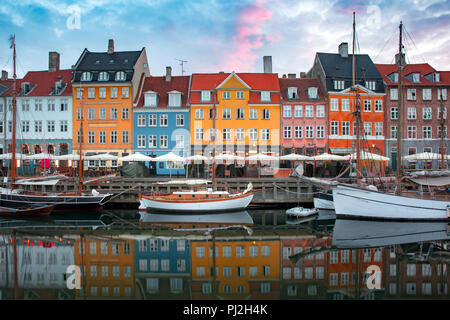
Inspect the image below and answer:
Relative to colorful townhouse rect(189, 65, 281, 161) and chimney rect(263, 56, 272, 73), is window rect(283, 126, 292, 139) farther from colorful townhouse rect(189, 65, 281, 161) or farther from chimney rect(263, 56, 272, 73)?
chimney rect(263, 56, 272, 73)

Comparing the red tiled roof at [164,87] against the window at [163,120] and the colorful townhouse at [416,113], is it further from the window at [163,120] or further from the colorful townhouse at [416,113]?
the colorful townhouse at [416,113]

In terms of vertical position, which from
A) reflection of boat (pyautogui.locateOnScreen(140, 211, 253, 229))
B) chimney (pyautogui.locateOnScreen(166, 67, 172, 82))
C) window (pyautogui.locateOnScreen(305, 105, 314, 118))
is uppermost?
Answer: chimney (pyautogui.locateOnScreen(166, 67, 172, 82))

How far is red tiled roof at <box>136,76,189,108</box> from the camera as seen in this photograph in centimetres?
4059

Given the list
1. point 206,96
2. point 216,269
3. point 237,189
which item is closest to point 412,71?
point 206,96

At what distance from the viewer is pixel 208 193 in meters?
24.8

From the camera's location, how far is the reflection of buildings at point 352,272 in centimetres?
1145

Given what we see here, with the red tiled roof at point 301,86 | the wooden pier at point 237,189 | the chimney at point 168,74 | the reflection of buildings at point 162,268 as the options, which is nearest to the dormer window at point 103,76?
the chimney at point 168,74

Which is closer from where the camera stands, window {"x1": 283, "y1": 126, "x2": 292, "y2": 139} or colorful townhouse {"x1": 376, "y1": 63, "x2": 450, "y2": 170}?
window {"x1": 283, "y1": 126, "x2": 292, "y2": 139}

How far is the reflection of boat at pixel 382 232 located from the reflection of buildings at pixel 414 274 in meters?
1.36

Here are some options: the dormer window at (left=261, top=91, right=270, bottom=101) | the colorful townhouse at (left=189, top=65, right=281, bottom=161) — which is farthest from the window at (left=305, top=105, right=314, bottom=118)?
the dormer window at (left=261, top=91, right=270, bottom=101)

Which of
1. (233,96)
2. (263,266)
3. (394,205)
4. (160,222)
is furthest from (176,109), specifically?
(263,266)

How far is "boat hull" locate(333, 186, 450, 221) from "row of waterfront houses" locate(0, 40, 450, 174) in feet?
53.5

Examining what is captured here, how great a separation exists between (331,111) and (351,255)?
1043 inches
